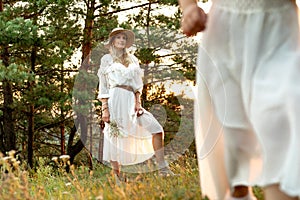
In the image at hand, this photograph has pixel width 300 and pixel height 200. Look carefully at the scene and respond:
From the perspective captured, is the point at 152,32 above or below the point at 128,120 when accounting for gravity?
above

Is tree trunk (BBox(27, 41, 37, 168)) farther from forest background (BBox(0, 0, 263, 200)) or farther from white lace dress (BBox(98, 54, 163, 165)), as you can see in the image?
white lace dress (BBox(98, 54, 163, 165))

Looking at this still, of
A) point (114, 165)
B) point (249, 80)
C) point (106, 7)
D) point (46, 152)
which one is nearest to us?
point (249, 80)

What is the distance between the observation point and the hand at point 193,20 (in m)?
2.76

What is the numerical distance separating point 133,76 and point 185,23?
4.62 m

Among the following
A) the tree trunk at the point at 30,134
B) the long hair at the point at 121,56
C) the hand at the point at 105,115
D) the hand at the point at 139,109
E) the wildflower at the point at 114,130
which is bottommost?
the tree trunk at the point at 30,134

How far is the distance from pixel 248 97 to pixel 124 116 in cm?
514

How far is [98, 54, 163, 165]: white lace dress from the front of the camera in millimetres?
6869

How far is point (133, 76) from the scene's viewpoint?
7.41m

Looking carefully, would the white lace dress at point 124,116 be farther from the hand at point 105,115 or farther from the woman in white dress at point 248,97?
the woman in white dress at point 248,97

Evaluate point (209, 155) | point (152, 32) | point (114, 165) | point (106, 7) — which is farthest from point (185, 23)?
point (106, 7)

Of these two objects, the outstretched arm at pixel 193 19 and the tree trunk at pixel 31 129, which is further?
the tree trunk at pixel 31 129

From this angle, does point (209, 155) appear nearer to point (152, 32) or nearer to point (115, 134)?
point (152, 32)

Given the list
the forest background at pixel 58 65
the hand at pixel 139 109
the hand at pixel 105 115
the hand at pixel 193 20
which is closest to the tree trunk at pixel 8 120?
the forest background at pixel 58 65

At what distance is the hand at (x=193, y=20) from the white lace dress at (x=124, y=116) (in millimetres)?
3678
